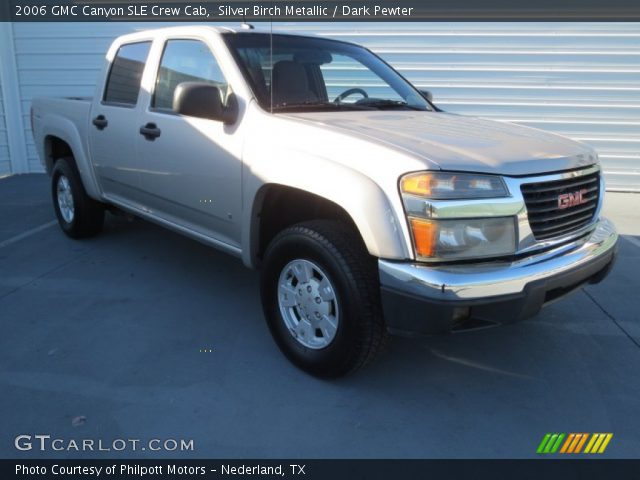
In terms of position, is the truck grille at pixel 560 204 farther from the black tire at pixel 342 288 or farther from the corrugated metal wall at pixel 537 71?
the corrugated metal wall at pixel 537 71

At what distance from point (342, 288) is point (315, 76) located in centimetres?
165

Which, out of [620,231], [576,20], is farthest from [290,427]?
[576,20]

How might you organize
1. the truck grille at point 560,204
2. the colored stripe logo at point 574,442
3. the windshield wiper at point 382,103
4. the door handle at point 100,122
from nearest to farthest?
the colored stripe logo at point 574,442
the truck grille at point 560,204
the windshield wiper at point 382,103
the door handle at point 100,122

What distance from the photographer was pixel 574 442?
7.76 feet

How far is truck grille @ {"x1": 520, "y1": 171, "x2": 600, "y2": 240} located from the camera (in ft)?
8.00

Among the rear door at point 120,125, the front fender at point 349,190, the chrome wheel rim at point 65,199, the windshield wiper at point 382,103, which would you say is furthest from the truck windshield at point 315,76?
the chrome wheel rim at point 65,199

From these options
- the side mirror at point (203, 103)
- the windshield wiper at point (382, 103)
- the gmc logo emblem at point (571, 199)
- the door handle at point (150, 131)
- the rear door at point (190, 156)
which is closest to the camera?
the gmc logo emblem at point (571, 199)

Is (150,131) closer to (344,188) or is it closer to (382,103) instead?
(382,103)

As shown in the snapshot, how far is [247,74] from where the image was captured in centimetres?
317

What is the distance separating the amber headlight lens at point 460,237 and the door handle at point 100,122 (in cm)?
306

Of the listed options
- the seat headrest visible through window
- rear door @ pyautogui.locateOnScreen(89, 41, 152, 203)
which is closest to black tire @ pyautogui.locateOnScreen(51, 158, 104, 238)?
rear door @ pyautogui.locateOnScreen(89, 41, 152, 203)

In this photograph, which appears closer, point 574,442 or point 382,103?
point 574,442

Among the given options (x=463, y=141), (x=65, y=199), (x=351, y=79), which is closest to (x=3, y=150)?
(x=65, y=199)

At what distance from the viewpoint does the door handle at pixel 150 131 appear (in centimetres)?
365
